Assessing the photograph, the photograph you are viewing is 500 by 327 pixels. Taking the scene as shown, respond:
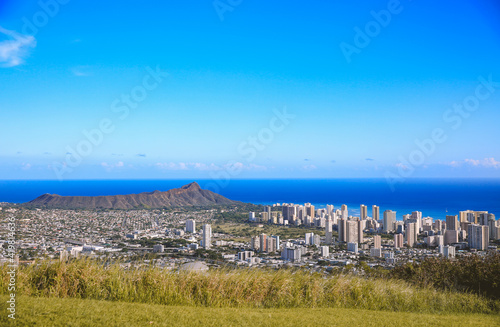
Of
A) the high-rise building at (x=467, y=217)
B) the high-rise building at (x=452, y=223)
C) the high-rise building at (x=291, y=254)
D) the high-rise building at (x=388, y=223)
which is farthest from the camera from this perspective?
the high-rise building at (x=388, y=223)

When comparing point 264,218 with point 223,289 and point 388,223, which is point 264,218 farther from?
point 223,289

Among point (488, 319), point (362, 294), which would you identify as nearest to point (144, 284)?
point (362, 294)

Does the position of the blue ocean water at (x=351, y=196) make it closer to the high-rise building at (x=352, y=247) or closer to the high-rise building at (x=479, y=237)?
the high-rise building at (x=479, y=237)

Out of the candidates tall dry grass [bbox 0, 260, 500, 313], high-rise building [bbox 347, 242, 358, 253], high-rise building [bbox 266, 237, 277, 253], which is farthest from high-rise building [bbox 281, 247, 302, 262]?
tall dry grass [bbox 0, 260, 500, 313]

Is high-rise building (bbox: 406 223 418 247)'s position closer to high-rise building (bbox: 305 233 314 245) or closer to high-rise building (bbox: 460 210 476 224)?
high-rise building (bbox: 305 233 314 245)

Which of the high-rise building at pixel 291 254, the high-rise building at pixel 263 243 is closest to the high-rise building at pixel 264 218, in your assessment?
the high-rise building at pixel 263 243
